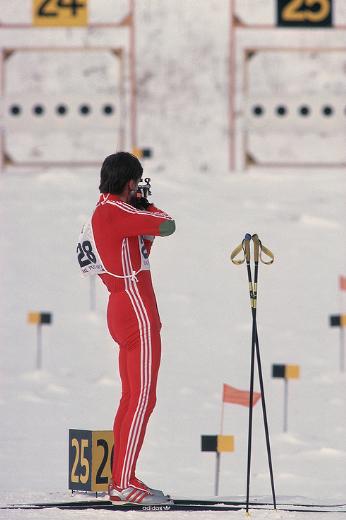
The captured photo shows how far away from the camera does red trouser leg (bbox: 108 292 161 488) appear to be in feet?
17.7

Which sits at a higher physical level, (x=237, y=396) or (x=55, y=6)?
(x=55, y=6)

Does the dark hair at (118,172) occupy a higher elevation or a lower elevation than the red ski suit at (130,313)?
higher

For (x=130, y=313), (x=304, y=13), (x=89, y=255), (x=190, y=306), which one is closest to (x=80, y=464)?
(x=130, y=313)

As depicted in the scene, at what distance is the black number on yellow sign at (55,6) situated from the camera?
53.7 ft

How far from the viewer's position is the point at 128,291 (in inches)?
214

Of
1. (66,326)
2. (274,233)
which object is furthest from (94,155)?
(66,326)

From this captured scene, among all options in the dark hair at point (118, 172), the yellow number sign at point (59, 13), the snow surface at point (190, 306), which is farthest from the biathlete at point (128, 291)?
the yellow number sign at point (59, 13)

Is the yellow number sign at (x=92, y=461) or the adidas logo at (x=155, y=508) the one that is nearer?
the adidas logo at (x=155, y=508)

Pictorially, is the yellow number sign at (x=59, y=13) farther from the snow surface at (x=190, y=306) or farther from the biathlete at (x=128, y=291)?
the biathlete at (x=128, y=291)

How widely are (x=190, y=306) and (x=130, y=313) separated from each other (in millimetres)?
6112

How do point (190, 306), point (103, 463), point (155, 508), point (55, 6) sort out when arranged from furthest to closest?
1. point (55, 6)
2. point (190, 306)
3. point (103, 463)
4. point (155, 508)

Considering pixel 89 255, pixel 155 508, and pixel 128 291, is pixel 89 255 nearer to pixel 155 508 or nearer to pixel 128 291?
pixel 128 291

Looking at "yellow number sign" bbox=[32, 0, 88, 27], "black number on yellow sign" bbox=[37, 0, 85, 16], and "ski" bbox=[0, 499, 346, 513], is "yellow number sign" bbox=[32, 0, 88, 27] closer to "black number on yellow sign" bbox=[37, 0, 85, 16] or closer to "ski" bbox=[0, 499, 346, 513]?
"black number on yellow sign" bbox=[37, 0, 85, 16]

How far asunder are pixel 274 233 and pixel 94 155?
146 inches
